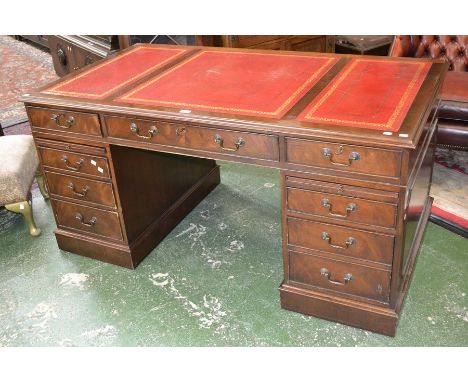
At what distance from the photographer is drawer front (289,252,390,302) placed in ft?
7.79

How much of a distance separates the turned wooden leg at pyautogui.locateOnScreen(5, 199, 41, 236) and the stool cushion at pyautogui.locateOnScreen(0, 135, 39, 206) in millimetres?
27

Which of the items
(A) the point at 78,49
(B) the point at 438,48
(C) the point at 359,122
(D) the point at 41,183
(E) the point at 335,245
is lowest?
(D) the point at 41,183

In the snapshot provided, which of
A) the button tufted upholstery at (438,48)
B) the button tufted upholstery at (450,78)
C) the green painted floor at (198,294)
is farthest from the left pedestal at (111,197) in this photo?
the button tufted upholstery at (438,48)

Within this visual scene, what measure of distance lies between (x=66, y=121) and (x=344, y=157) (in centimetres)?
142

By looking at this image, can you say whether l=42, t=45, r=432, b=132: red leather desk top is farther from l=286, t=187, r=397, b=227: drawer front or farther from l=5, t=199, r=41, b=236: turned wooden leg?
l=5, t=199, r=41, b=236: turned wooden leg

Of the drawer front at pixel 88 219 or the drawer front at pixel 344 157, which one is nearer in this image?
the drawer front at pixel 344 157

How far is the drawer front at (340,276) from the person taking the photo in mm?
2373

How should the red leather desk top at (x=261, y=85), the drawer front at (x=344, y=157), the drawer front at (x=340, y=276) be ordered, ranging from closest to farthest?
the drawer front at (x=344, y=157) < the red leather desk top at (x=261, y=85) < the drawer front at (x=340, y=276)

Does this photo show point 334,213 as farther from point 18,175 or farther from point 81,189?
point 18,175

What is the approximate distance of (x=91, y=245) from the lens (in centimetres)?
311

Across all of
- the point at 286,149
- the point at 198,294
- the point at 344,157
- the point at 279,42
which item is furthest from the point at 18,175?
the point at 279,42

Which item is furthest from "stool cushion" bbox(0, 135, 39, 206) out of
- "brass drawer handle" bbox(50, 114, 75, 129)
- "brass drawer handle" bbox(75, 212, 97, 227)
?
"brass drawer handle" bbox(50, 114, 75, 129)

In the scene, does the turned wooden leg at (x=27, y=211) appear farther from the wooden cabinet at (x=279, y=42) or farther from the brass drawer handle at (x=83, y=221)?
the wooden cabinet at (x=279, y=42)

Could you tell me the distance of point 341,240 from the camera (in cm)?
236
